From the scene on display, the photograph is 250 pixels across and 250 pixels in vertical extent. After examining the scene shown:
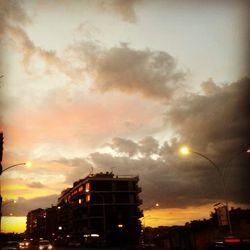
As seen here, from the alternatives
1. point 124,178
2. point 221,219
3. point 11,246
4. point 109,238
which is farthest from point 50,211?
point 221,219

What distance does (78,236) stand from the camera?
114000mm

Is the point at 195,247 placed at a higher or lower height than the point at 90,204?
lower

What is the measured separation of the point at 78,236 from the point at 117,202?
18287 millimetres

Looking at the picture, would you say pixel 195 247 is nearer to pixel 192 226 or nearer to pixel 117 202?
pixel 192 226

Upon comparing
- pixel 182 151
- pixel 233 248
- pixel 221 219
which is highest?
pixel 182 151

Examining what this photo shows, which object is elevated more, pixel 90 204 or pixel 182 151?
pixel 90 204

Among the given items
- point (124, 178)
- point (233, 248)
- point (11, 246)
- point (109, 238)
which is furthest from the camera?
point (124, 178)

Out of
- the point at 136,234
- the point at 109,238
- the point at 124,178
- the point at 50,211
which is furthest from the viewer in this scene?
the point at 50,211

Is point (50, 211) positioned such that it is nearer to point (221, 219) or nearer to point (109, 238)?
point (109, 238)

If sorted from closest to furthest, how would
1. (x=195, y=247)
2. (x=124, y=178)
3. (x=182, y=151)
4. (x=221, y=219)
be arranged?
(x=182, y=151)
(x=221, y=219)
(x=195, y=247)
(x=124, y=178)

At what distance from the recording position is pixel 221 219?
97.9ft

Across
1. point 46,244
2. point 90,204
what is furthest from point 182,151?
point 90,204

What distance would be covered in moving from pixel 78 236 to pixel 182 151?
309 ft

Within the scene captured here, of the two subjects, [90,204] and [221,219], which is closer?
[221,219]
